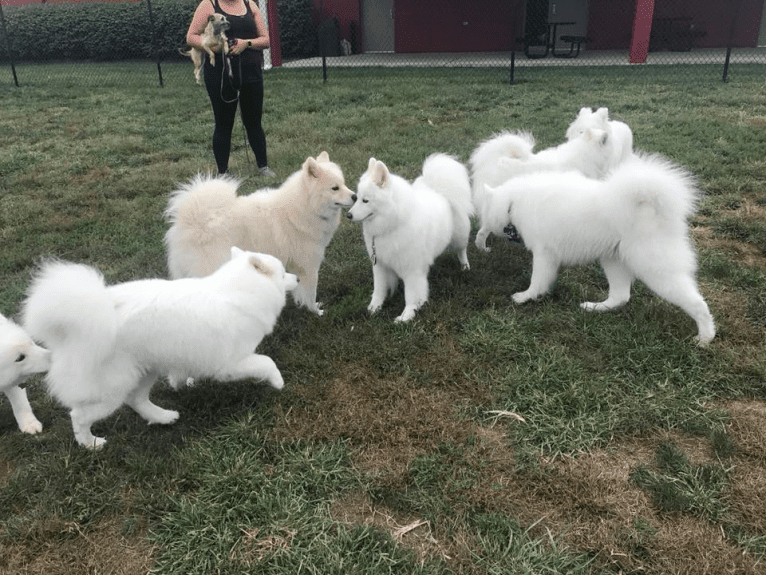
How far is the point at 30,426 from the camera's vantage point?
269cm

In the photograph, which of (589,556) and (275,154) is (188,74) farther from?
(589,556)

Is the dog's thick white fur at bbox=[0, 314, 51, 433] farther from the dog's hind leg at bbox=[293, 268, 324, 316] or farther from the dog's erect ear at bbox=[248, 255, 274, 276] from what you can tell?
the dog's hind leg at bbox=[293, 268, 324, 316]

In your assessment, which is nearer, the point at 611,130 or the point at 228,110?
the point at 611,130

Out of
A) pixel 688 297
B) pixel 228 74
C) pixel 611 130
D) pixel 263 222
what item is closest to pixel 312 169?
pixel 263 222

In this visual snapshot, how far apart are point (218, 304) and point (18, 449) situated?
46.1 inches

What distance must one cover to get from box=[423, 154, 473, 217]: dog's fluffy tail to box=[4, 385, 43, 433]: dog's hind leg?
2723 mm

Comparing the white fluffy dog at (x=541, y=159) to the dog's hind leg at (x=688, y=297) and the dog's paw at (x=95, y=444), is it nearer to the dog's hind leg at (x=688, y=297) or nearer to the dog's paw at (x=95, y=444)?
the dog's hind leg at (x=688, y=297)

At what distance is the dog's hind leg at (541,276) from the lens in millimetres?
3564

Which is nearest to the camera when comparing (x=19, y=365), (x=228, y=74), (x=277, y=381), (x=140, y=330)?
(x=140, y=330)

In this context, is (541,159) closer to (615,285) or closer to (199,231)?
(615,285)

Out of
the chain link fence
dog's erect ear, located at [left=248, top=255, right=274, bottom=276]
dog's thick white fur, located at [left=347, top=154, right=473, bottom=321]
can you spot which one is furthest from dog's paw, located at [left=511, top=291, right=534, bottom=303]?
the chain link fence

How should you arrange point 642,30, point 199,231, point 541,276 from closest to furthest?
point 199,231 → point 541,276 → point 642,30

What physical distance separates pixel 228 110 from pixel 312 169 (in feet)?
8.06

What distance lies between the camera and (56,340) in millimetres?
2307
